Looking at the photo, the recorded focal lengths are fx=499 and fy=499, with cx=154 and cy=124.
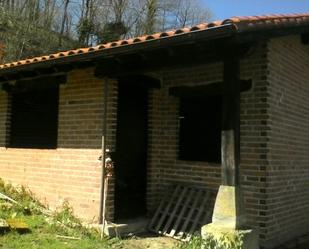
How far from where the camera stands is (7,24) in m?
26.6

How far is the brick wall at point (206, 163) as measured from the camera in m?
7.48

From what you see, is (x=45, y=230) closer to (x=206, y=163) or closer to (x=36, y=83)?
(x=206, y=163)

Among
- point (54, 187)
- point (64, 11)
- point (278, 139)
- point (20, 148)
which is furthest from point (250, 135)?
point (64, 11)

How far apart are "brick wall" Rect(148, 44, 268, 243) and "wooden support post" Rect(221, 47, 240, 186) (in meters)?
0.95

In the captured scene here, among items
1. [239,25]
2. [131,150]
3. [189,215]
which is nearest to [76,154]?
[131,150]

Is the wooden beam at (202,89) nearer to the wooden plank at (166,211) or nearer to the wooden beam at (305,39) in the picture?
the wooden plank at (166,211)

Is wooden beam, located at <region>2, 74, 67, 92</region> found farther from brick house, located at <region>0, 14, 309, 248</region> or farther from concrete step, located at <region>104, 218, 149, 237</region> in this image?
concrete step, located at <region>104, 218, 149, 237</region>

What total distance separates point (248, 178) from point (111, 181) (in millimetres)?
2201

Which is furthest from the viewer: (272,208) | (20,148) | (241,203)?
(20,148)

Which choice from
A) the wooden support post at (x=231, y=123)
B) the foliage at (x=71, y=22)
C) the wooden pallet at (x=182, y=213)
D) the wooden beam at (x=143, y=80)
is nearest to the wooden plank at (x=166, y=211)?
the wooden pallet at (x=182, y=213)

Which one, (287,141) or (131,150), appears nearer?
(287,141)

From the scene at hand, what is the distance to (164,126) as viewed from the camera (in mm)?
9062

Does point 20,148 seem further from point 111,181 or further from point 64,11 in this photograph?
point 64,11

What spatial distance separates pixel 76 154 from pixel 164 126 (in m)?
1.66
